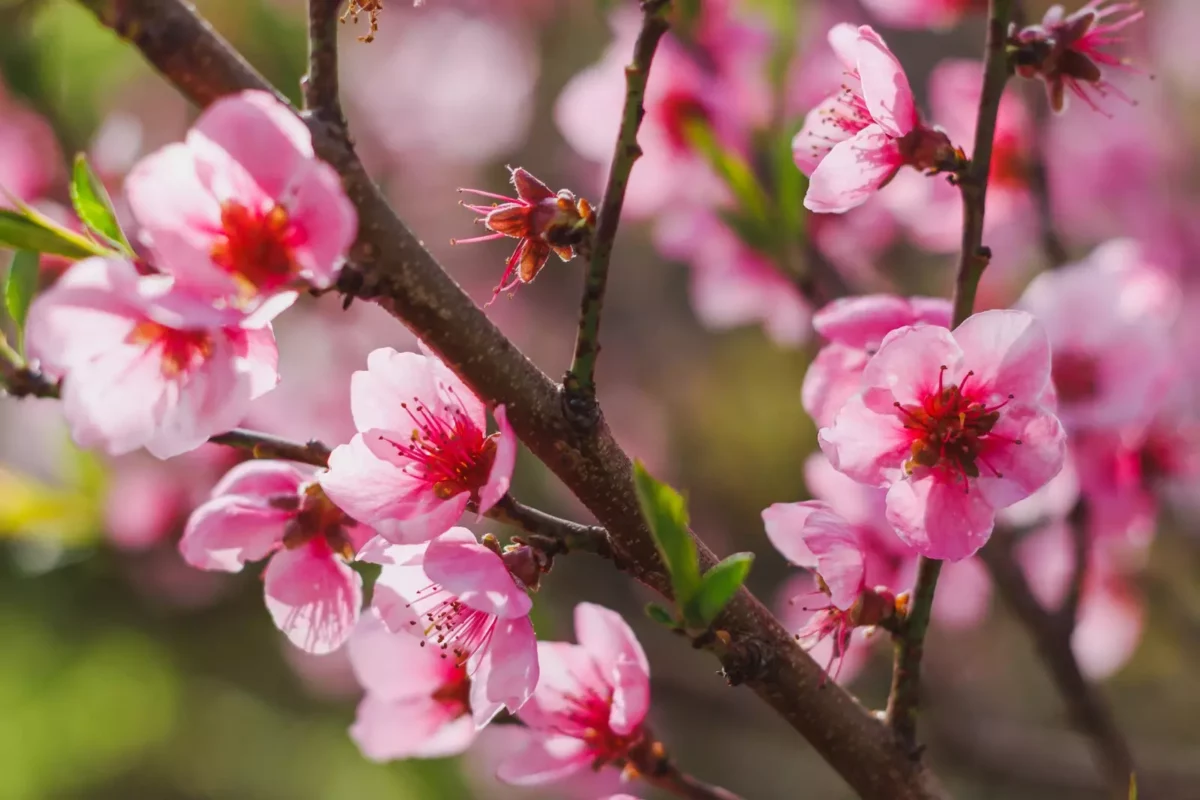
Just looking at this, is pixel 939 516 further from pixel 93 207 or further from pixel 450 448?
pixel 93 207

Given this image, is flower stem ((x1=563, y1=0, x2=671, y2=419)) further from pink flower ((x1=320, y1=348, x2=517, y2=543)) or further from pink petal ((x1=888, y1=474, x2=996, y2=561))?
pink petal ((x1=888, y1=474, x2=996, y2=561))

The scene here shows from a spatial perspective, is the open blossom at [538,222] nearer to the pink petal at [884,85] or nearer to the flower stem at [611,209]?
the flower stem at [611,209]

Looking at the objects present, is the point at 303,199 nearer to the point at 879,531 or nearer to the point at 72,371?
the point at 72,371

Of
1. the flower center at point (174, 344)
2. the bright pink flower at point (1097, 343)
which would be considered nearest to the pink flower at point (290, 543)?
the flower center at point (174, 344)

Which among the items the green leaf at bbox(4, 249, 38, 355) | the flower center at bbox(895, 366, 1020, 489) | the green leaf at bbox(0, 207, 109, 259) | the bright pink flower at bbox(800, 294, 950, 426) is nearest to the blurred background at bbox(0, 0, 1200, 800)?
the green leaf at bbox(4, 249, 38, 355)

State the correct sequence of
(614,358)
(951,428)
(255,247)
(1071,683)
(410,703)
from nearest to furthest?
(255,247) → (951,428) → (410,703) → (1071,683) → (614,358)

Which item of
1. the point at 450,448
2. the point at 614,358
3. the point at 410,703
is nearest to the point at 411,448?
the point at 450,448

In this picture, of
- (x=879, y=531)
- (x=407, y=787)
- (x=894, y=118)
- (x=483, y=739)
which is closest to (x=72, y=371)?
(x=894, y=118)
